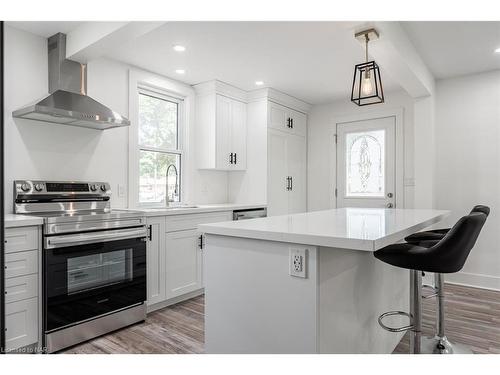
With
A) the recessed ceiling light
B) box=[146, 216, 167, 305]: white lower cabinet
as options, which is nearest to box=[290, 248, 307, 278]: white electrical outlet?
box=[146, 216, 167, 305]: white lower cabinet

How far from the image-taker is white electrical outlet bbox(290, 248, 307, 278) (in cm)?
144

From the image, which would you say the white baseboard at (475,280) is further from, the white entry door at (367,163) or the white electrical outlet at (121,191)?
the white electrical outlet at (121,191)

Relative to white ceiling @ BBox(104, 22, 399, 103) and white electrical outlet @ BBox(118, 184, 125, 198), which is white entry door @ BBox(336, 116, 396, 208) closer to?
white ceiling @ BBox(104, 22, 399, 103)

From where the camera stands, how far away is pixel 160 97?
3945 mm

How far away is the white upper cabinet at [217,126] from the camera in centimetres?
416

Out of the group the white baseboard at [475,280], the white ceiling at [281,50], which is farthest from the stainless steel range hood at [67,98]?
the white baseboard at [475,280]

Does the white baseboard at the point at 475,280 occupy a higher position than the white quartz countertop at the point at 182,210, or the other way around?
the white quartz countertop at the point at 182,210

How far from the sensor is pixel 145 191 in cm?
377

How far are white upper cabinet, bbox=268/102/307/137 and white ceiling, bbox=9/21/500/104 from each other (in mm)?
506

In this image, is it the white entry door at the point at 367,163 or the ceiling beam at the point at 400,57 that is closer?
the ceiling beam at the point at 400,57

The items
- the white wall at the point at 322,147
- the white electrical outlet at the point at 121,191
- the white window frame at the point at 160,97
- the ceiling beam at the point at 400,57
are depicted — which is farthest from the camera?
the white wall at the point at 322,147

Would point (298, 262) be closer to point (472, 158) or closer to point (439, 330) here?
point (439, 330)
